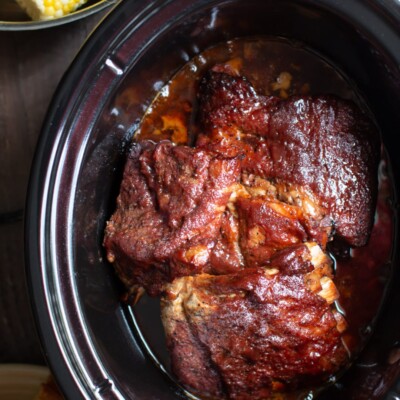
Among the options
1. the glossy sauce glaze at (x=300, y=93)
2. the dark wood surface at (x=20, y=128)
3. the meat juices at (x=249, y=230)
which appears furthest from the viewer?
the dark wood surface at (x=20, y=128)

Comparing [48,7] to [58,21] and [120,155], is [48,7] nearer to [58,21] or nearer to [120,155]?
[58,21]

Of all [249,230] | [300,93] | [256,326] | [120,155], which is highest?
[300,93]

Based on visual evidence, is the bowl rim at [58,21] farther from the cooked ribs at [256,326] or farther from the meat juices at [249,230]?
the cooked ribs at [256,326]

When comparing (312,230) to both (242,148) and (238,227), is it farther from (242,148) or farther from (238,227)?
(242,148)

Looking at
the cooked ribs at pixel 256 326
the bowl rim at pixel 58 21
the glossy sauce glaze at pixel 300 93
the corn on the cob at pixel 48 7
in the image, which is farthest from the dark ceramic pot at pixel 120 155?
the corn on the cob at pixel 48 7

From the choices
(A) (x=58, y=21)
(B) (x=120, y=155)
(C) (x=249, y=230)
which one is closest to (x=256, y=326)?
(C) (x=249, y=230)

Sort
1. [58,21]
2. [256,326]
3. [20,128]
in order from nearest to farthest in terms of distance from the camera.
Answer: [256,326] < [58,21] < [20,128]
